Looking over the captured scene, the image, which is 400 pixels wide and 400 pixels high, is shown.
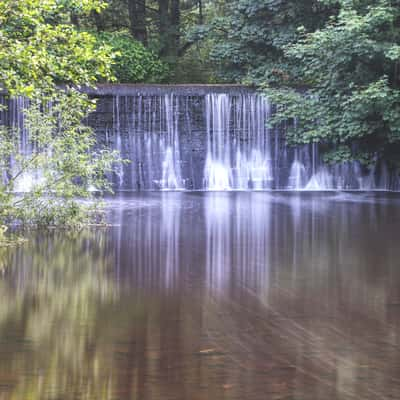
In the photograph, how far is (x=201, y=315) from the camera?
20.4 ft

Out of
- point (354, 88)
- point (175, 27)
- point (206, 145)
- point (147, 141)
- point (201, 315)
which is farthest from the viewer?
point (175, 27)

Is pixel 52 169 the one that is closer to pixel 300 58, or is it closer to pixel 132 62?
pixel 300 58

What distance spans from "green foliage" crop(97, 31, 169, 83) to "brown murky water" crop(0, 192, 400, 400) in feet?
46.8

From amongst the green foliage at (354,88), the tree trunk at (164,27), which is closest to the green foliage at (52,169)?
the green foliage at (354,88)

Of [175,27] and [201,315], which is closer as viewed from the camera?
[201,315]

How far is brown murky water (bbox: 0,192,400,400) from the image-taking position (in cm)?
456

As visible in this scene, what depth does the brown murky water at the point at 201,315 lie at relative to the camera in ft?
15.0

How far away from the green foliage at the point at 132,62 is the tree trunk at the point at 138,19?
508 centimetres

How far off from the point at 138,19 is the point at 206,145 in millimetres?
9952

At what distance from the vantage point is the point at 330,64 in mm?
22203

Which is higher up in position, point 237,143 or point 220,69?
point 220,69

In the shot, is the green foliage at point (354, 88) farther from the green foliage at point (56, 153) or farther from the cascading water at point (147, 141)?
the green foliage at point (56, 153)

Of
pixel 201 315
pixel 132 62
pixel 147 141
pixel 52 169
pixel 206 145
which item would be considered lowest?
pixel 201 315

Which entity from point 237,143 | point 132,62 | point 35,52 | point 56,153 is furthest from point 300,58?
point 35,52
